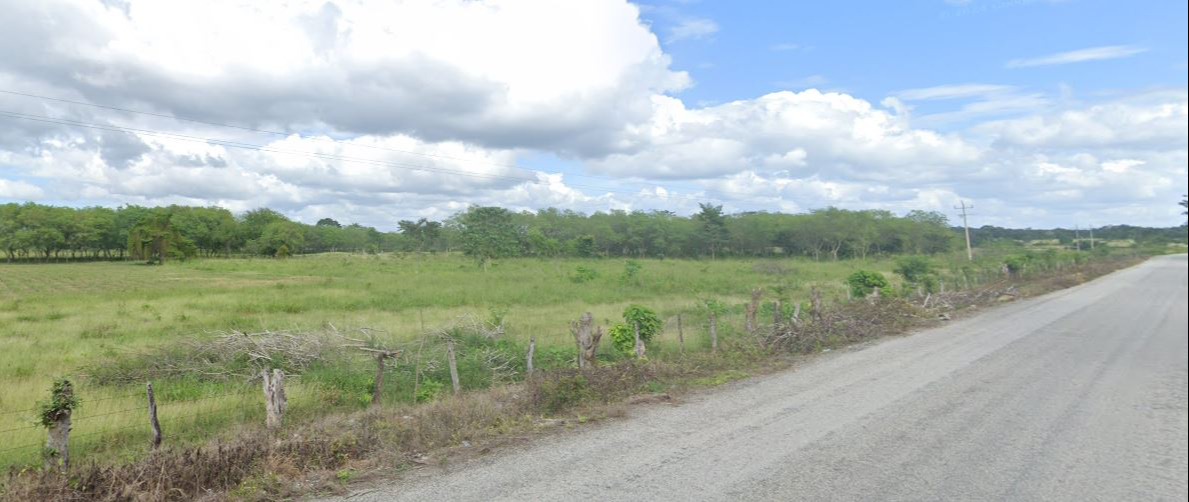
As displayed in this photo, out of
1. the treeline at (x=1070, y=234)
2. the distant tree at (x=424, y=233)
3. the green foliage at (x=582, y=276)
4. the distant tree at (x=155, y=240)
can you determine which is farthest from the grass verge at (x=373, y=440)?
the distant tree at (x=424, y=233)

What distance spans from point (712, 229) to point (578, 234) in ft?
62.3

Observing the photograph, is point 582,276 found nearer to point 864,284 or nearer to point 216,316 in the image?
point 864,284

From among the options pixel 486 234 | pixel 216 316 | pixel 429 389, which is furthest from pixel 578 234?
pixel 429 389

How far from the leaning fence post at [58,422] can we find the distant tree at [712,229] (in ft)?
257

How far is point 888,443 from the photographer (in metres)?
6.65

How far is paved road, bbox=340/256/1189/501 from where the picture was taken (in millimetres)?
5441

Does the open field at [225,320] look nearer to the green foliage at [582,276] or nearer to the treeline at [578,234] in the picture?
the green foliage at [582,276]

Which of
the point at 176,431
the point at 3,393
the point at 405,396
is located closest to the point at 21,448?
the point at 176,431

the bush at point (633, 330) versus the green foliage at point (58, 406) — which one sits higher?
the green foliage at point (58, 406)

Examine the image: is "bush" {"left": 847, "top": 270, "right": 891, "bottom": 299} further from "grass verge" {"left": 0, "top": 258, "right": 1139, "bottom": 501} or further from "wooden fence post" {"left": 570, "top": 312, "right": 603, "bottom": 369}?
"wooden fence post" {"left": 570, "top": 312, "right": 603, "bottom": 369}

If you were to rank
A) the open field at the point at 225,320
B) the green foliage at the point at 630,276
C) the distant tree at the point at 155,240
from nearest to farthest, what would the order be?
the open field at the point at 225,320
the green foliage at the point at 630,276
the distant tree at the point at 155,240

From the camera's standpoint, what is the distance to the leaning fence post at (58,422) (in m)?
5.61

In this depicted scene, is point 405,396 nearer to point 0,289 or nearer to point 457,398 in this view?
point 457,398

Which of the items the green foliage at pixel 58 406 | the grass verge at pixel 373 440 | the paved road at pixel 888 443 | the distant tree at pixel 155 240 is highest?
the distant tree at pixel 155 240
